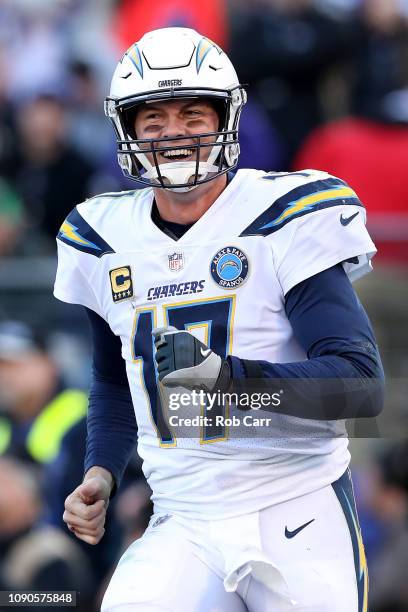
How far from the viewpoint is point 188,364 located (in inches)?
106

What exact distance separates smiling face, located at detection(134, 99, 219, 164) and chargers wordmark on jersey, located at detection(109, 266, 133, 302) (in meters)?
0.31

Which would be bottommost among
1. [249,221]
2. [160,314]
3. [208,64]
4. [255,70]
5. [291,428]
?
[255,70]

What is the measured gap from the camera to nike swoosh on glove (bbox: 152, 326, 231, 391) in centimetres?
269

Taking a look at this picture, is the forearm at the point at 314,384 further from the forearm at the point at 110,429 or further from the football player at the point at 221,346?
the forearm at the point at 110,429

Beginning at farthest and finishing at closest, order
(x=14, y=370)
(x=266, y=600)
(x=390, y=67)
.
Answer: (x=390, y=67), (x=14, y=370), (x=266, y=600)

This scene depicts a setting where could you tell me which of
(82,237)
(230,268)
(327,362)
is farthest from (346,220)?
(82,237)

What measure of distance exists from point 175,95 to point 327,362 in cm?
86

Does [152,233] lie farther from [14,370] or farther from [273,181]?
[14,370]

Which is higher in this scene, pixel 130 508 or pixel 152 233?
pixel 152 233

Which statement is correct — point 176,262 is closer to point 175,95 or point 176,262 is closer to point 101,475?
point 175,95

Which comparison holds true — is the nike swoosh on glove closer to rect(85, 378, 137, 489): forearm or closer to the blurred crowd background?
rect(85, 378, 137, 489): forearm

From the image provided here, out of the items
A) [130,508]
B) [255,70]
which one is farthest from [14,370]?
[255,70]

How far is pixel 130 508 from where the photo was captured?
16.7 feet

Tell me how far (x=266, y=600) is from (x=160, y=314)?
2.54 ft
